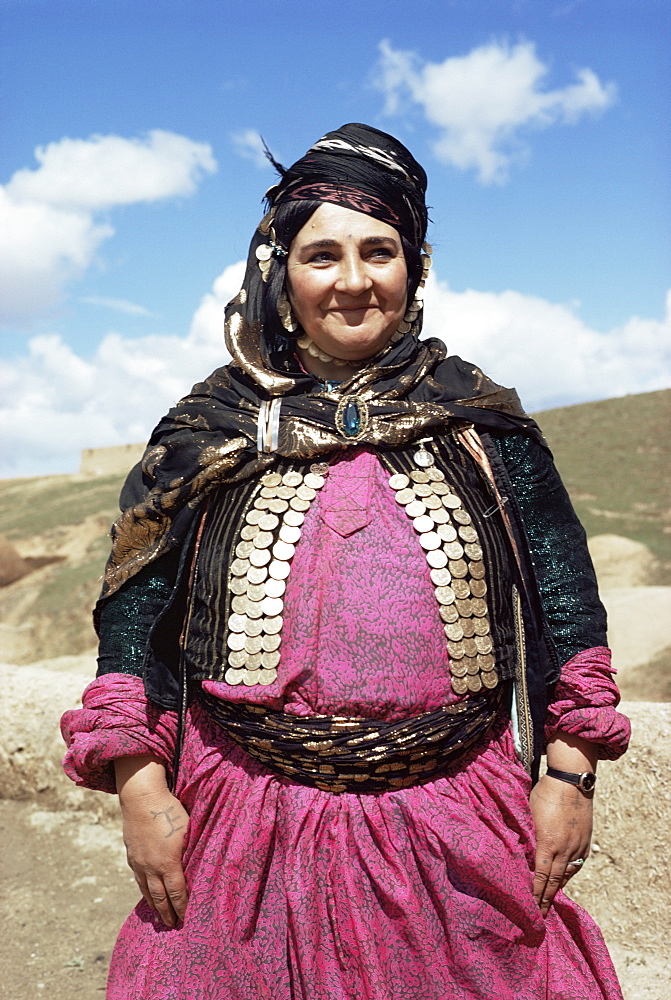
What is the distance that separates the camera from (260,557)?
187cm

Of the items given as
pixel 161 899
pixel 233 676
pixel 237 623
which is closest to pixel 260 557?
pixel 237 623

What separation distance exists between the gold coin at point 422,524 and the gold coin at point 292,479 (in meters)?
0.27

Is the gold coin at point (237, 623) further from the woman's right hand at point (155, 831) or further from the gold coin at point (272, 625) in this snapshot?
the woman's right hand at point (155, 831)

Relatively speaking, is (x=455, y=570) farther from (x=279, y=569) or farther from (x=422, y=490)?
(x=279, y=569)

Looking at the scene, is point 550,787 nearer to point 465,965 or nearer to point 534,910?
point 534,910

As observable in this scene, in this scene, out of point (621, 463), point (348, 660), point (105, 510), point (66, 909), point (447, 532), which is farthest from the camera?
point (105, 510)

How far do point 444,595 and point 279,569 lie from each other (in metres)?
0.35

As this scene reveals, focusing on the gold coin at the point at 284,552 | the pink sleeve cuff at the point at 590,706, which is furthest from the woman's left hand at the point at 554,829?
the gold coin at the point at 284,552

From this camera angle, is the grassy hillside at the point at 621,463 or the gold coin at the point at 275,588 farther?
the grassy hillside at the point at 621,463

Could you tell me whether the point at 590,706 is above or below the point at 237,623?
below

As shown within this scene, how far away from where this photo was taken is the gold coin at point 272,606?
1.83m

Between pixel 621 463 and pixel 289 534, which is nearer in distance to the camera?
pixel 289 534

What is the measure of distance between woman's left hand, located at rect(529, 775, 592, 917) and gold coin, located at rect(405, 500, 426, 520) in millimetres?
669

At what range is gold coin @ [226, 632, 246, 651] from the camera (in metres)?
1.83
